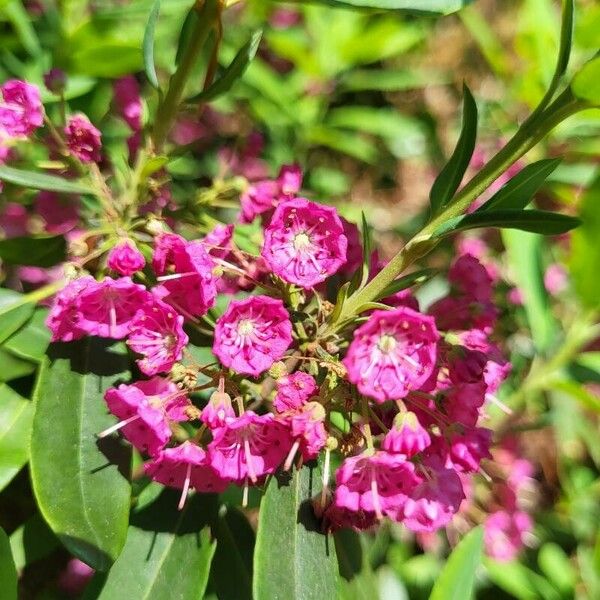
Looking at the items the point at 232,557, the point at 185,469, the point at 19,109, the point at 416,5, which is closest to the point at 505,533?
the point at 232,557

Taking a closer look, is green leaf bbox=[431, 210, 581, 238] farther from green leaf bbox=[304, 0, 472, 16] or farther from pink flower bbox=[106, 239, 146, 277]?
pink flower bbox=[106, 239, 146, 277]

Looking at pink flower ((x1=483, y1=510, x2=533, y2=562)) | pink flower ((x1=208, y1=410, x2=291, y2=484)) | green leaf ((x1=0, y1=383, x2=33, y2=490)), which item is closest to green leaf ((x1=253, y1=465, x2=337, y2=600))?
pink flower ((x1=208, y1=410, x2=291, y2=484))

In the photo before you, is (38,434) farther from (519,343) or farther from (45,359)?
(519,343)

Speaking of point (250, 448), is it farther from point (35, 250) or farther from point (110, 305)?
point (35, 250)

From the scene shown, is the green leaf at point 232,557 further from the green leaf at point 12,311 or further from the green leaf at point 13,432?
the green leaf at point 12,311

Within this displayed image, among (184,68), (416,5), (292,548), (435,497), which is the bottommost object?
(292,548)

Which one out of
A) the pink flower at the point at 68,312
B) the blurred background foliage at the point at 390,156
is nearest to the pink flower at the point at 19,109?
the blurred background foliage at the point at 390,156
